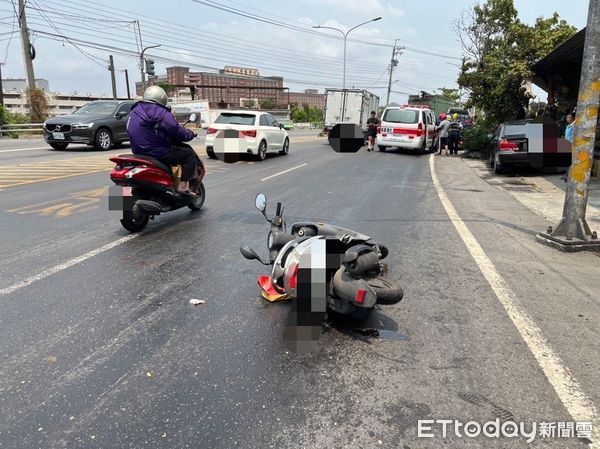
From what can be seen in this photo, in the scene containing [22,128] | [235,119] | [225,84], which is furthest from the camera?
[225,84]

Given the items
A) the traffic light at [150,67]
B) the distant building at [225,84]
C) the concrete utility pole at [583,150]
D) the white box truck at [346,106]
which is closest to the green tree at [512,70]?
the white box truck at [346,106]

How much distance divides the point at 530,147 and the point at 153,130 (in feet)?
35.5

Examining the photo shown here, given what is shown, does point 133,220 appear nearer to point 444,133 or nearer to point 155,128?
point 155,128

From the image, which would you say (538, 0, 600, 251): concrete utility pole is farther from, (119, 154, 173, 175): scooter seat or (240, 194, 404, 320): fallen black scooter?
(119, 154, 173, 175): scooter seat

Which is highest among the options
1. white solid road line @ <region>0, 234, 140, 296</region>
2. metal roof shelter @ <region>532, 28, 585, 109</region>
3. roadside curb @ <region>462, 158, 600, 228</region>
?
metal roof shelter @ <region>532, 28, 585, 109</region>

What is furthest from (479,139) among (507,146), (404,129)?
(507,146)

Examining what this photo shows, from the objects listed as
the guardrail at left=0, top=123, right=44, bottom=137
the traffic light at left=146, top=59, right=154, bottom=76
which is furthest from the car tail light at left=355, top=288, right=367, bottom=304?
the traffic light at left=146, top=59, right=154, bottom=76

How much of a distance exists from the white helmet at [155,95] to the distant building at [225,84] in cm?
7150

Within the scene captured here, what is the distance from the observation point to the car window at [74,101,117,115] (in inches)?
679

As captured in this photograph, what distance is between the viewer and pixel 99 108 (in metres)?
17.5

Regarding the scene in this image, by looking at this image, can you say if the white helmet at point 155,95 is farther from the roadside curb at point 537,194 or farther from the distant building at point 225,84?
the distant building at point 225,84

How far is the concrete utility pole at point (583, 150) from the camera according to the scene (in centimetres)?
555

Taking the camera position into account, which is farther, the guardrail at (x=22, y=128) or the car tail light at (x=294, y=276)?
the guardrail at (x=22, y=128)

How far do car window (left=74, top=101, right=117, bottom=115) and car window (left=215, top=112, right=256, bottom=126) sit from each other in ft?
15.8
